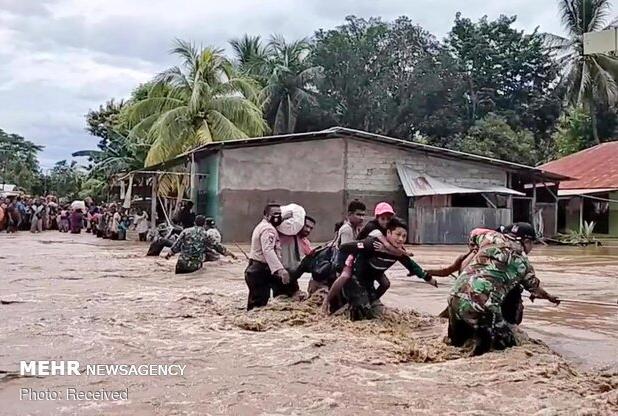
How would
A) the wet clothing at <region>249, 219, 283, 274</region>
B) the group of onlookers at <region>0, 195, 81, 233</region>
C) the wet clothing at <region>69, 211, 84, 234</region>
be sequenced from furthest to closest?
the wet clothing at <region>69, 211, 84, 234</region> → the group of onlookers at <region>0, 195, 81, 233</region> → the wet clothing at <region>249, 219, 283, 274</region>

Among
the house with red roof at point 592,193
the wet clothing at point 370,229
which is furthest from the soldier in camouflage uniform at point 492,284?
the house with red roof at point 592,193

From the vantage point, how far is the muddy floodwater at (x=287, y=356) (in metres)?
4.77

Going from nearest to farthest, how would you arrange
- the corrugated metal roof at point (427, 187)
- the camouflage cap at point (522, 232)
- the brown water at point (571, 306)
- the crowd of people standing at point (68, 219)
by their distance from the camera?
the camouflage cap at point (522, 232) < the brown water at point (571, 306) < the corrugated metal roof at point (427, 187) < the crowd of people standing at point (68, 219)

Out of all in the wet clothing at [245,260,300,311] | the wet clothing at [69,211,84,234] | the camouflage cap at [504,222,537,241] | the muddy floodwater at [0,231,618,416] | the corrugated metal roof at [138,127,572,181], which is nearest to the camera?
the muddy floodwater at [0,231,618,416]

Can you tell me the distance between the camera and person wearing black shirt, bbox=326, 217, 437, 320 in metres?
7.21

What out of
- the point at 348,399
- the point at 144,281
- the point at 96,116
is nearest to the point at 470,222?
the point at 144,281

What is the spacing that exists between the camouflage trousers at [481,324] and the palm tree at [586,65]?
33.9 m

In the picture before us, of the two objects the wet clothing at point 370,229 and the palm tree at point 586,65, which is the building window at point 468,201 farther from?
the wet clothing at point 370,229

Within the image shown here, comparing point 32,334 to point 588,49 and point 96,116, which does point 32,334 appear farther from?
point 96,116

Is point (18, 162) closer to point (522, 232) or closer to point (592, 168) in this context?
point (592, 168)

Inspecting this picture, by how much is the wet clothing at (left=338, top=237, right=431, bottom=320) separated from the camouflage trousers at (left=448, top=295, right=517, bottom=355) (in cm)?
107

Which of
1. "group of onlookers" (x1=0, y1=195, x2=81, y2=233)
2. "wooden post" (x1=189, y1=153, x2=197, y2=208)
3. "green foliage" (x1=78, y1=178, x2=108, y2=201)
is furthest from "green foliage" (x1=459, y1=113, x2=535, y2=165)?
"group of onlookers" (x1=0, y1=195, x2=81, y2=233)

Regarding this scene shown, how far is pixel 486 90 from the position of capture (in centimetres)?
4484

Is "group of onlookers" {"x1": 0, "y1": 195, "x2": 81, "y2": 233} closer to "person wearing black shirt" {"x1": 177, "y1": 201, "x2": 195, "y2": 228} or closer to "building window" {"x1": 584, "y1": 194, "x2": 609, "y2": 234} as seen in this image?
"person wearing black shirt" {"x1": 177, "y1": 201, "x2": 195, "y2": 228}
